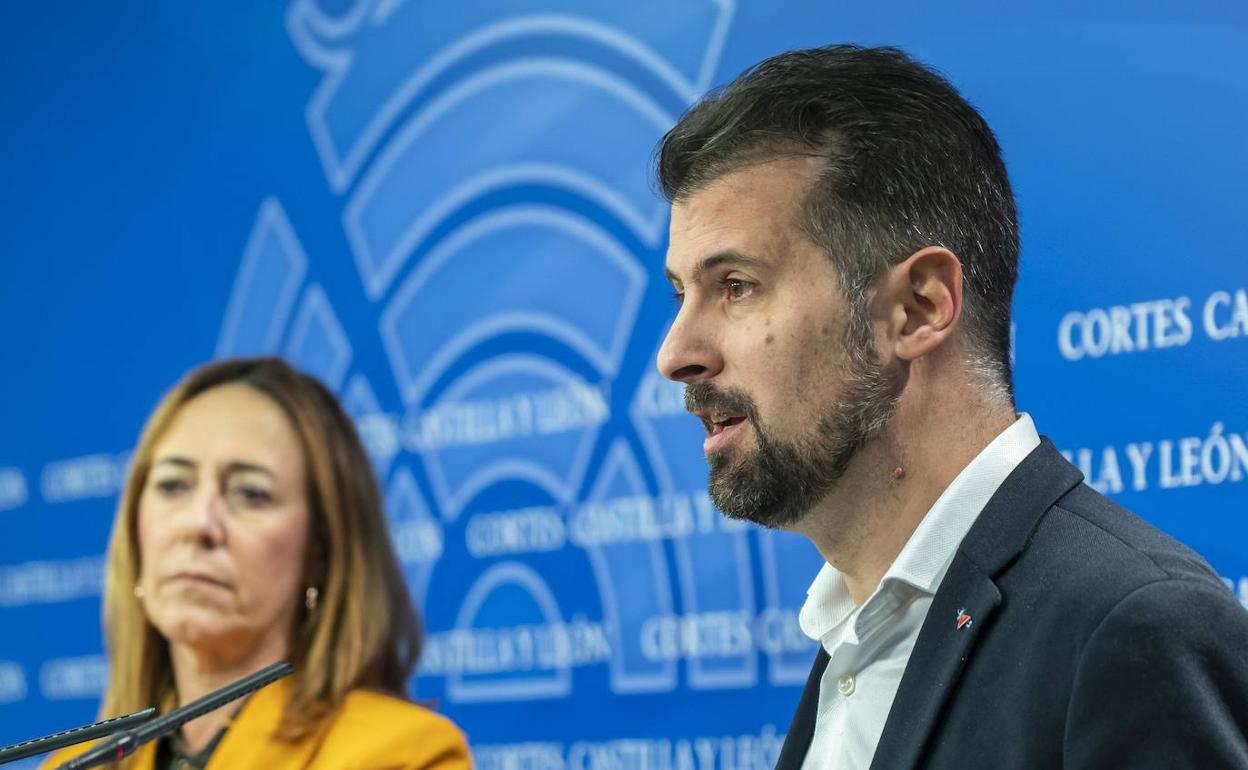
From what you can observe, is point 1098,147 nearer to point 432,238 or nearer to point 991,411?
point 991,411

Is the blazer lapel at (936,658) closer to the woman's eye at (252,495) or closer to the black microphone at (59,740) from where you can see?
the black microphone at (59,740)

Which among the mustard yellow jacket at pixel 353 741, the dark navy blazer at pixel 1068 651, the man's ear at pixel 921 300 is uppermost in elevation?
the man's ear at pixel 921 300

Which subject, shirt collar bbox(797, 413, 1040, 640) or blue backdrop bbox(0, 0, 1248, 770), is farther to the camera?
blue backdrop bbox(0, 0, 1248, 770)

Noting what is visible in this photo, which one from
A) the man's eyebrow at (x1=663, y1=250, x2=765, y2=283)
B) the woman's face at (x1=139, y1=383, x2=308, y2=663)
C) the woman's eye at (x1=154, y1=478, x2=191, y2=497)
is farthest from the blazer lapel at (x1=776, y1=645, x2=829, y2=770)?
the woman's eye at (x1=154, y1=478, x2=191, y2=497)

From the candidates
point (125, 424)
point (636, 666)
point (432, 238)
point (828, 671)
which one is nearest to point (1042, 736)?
point (828, 671)

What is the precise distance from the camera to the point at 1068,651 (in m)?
1.58

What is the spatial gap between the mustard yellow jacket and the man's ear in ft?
4.63

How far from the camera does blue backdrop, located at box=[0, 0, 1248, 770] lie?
2.63 metres

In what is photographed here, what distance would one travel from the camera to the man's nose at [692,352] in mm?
1997

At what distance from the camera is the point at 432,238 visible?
373 centimetres

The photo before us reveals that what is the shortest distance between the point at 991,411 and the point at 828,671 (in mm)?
382

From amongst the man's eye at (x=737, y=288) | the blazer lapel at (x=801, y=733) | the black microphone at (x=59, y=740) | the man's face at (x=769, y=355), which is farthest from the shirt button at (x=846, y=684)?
the black microphone at (x=59, y=740)

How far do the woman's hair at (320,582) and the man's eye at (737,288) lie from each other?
1.39m

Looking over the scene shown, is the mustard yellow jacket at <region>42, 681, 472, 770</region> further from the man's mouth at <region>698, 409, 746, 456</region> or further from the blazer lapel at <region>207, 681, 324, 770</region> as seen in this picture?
the man's mouth at <region>698, 409, 746, 456</region>
